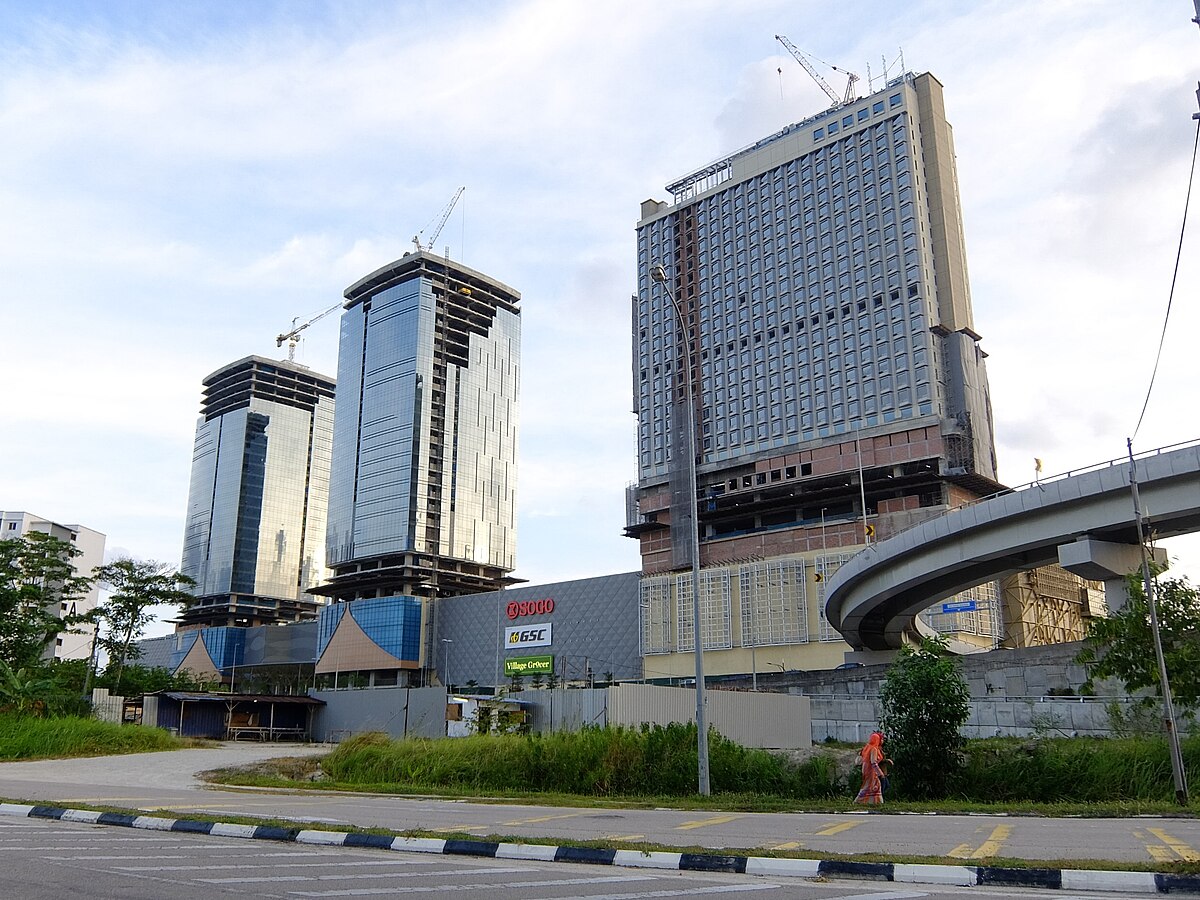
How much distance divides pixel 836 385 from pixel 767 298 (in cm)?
1497

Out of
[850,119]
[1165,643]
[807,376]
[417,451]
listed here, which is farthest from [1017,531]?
[417,451]

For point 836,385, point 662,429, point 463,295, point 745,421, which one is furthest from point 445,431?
point 836,385

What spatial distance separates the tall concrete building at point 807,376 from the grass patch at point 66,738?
58910 mm

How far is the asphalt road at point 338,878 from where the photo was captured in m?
8.38

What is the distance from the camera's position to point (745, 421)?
109 m

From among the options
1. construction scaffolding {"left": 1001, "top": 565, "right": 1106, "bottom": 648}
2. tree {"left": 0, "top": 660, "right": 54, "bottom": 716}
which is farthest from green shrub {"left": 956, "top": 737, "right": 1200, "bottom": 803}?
construction scaffolding {"left": 1001, "top": 565, "right": 1106, "bottom": 648}

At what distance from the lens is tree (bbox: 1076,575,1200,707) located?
22906 millimetres

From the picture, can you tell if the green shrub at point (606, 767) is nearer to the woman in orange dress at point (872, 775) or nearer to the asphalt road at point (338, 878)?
the woman in orange dress at point (872, 775)

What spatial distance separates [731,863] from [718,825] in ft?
A: 16.2

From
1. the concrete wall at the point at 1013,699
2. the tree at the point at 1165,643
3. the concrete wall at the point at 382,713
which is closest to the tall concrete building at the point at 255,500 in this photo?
the concrete wall at the point at 382,713

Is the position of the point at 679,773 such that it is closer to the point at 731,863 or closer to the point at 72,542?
the point at 731,863

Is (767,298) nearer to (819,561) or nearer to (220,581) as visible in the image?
(819,561)

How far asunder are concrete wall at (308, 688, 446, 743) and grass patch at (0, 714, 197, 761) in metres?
9.02

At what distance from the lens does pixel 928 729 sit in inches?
922
